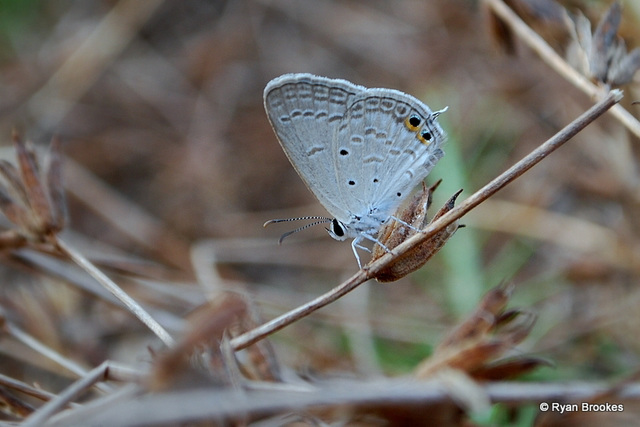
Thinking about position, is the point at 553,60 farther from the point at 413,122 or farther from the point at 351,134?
the point at 351,134

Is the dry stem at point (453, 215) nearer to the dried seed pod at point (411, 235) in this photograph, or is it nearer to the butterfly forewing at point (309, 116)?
the dried seed pod at point (411, 235)

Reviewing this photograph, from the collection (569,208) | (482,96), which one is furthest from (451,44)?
(569,208)

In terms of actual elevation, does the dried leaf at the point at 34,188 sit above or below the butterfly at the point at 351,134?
below

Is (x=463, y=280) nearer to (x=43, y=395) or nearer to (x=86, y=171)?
(x=43, y=395)

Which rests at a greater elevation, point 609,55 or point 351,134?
A: point 351,134

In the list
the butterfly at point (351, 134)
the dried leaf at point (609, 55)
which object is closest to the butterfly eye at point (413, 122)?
the butterfly at point (351, 134)

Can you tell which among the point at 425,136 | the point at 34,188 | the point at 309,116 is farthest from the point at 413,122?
the point at 34,188
